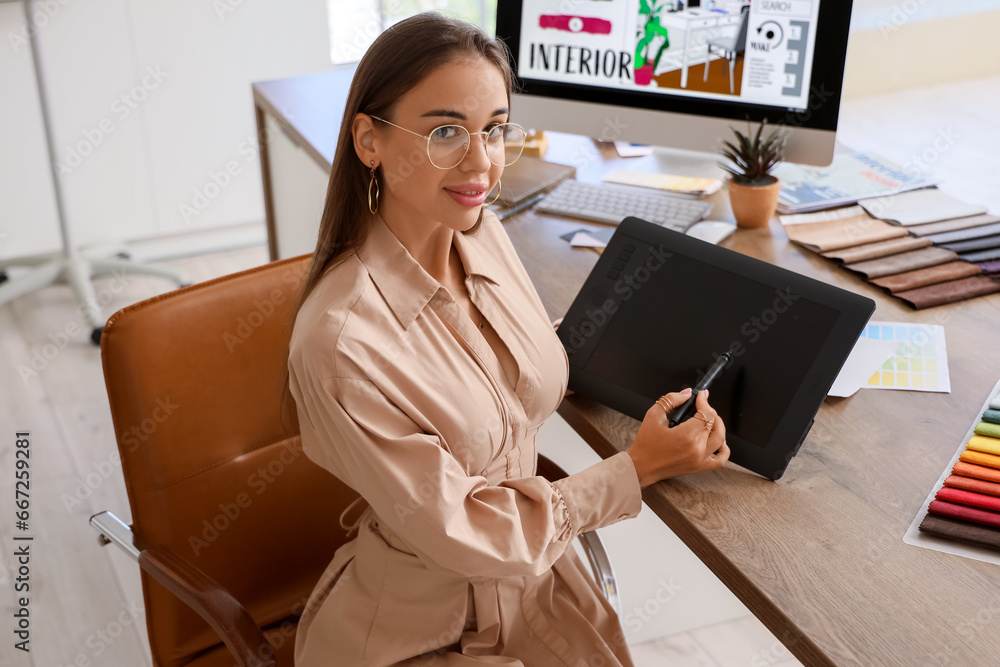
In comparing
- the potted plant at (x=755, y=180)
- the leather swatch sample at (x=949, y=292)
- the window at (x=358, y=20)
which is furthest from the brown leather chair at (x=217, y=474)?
the window at (x=358, y=20)

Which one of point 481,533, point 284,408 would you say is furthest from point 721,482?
point 284,408

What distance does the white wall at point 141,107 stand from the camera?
11.7 feet

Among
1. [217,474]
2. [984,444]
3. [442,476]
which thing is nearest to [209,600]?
[217,474]

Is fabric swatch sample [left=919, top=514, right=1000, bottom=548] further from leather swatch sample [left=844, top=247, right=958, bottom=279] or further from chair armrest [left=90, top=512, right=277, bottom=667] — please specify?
chair armrest [left=90, top=512, right=277, bottom=667]

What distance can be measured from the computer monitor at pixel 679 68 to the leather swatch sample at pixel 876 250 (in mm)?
Answer: 215

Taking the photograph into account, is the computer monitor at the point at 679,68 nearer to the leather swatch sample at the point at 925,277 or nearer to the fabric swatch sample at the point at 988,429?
the leather swatch sample at the point at 925,277

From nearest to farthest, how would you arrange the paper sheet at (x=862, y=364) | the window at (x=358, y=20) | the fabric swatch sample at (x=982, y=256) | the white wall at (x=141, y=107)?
the paper sheet at (x=862, y=364)
the fabric swatch sample at (x=982, y=256)
the white wall at (x=141, y=107)
the window at (x=358, y=20)

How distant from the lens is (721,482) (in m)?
1.25

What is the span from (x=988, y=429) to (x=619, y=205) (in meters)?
0.91

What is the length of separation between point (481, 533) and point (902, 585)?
49 centimetres

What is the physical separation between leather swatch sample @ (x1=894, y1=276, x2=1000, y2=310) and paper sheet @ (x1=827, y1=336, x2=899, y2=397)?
0.15m

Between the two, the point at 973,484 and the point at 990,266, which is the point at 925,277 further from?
the point at 973,484

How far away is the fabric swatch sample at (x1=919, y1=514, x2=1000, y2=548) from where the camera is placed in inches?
42.9

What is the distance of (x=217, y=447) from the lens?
4.55 ft
